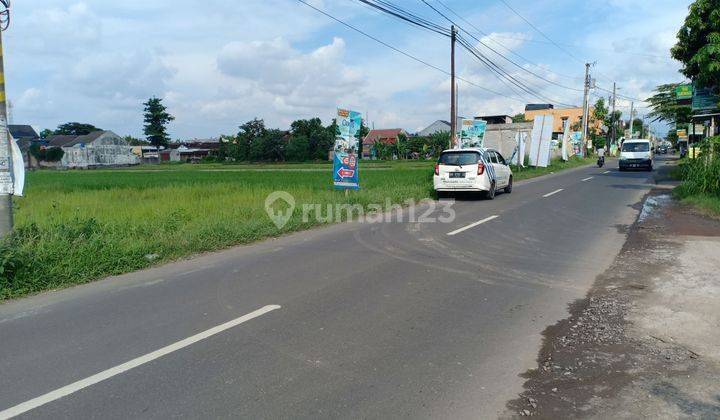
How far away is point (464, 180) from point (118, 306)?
12682 millimetres

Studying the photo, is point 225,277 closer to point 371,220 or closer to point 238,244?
point 238,244

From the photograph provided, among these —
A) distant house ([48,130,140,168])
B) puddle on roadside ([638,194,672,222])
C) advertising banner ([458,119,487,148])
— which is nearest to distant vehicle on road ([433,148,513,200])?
puddle on roadside ([638,194,672,222])

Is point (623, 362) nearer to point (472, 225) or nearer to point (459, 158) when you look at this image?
point (472, 225)

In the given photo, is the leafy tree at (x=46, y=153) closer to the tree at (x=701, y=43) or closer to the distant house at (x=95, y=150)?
the distant house at (x=95, y=150)

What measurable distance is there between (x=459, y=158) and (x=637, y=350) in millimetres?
12886

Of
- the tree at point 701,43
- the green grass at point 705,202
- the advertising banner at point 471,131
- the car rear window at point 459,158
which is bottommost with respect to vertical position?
the green grass at point 705,202

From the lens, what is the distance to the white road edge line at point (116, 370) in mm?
3605

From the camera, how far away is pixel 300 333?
4.99 m

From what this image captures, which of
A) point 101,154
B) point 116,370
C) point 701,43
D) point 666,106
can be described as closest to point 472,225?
point 116,370

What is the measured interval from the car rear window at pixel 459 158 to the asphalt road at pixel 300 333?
7768 mm

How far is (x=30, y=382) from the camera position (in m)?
4.02

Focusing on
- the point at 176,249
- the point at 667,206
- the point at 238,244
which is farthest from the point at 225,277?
the point at 667,206

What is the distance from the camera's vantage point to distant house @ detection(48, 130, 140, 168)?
3529 inches

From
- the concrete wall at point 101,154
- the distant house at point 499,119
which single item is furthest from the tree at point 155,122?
the distant house at point 499,119
